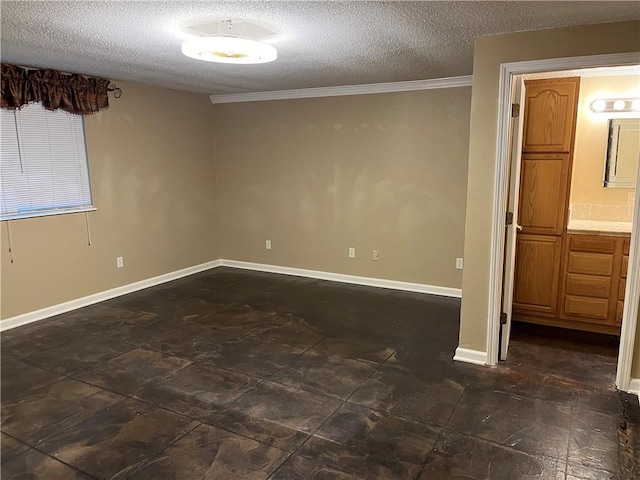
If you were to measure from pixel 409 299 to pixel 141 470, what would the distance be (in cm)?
318

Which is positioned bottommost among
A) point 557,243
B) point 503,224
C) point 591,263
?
point 591,263

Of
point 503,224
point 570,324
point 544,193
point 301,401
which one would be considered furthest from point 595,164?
point 301,401

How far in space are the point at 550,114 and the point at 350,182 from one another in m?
2.18

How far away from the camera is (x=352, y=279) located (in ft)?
17.7

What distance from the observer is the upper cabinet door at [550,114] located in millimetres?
3627

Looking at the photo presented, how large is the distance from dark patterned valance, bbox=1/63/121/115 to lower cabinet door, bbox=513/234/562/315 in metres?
4.19

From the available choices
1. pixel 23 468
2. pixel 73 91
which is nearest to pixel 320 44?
pixel 73 91

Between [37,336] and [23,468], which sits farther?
[37,336]

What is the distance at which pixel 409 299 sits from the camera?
477 centimetres

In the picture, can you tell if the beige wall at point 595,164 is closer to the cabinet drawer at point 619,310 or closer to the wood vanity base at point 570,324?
the cabinet drawer at point 619,310

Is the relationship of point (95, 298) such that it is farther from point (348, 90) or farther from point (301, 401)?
point (348, 90)

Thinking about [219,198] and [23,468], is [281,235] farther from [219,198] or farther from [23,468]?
[23,468]

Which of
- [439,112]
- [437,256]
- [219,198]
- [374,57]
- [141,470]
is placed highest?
[374,57]

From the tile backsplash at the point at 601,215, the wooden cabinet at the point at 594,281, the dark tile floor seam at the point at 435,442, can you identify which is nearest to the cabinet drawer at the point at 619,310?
the wooden cabinet at the point at 594,281
